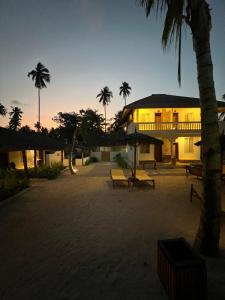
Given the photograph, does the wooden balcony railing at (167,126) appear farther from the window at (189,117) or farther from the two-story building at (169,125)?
the window at (189,117)

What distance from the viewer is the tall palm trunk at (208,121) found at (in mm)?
3900

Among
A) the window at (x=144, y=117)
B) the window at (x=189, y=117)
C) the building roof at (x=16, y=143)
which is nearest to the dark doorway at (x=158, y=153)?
the window at (x=144, y=117)

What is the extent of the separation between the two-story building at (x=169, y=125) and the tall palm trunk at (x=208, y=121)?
55.9 ft

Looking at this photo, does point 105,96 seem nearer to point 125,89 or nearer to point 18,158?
point 125,89

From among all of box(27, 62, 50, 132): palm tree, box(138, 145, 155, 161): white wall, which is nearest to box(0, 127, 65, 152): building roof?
box(138, 145, 155, 161): white wall

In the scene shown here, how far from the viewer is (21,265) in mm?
3943

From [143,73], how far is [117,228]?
71.1 ft

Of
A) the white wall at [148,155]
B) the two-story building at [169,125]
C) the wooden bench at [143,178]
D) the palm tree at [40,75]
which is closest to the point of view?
the wooden bench at [143,178]

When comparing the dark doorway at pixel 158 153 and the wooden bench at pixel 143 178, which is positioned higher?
the dark doorway at pixel 158 153

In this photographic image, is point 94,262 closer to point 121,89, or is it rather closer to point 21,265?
point 21,265

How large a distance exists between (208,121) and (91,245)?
3.89 m

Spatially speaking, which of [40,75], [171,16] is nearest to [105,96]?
[40,75]

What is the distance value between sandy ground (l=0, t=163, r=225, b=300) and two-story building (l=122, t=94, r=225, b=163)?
13.0 m

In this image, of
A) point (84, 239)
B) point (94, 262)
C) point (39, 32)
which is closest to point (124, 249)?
point (94, 262)
